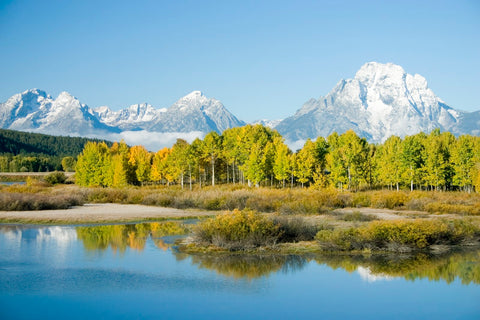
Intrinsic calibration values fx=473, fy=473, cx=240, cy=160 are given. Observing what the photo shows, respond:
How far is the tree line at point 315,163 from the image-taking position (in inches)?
2741

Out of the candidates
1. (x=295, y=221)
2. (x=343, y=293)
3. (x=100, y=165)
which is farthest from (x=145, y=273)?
(x=100, y=165)

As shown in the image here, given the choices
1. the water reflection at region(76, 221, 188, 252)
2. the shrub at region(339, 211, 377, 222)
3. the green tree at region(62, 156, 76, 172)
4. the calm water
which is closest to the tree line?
the shrub at region(339, 211, 377, 222)

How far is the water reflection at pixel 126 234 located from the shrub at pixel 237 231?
2361 millimetres

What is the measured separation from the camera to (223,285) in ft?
54.6

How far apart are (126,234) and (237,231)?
9112mm

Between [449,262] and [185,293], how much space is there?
12378 millimetres

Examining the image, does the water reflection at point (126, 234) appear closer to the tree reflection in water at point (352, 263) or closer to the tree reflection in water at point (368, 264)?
the tree reflection in water at point (352, 263)

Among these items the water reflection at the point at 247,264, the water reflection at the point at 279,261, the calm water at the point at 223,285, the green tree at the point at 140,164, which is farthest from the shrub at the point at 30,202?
the green tree at the point at 140,164

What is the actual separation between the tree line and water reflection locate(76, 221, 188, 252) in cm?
3771

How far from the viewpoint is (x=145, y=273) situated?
18266mm

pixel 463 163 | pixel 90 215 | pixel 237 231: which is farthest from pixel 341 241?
pixel 463 163

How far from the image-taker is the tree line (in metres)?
69.6

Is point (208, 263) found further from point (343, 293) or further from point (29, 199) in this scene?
point (29, 199)

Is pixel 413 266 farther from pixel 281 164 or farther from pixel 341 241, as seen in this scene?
pixel 281 164
